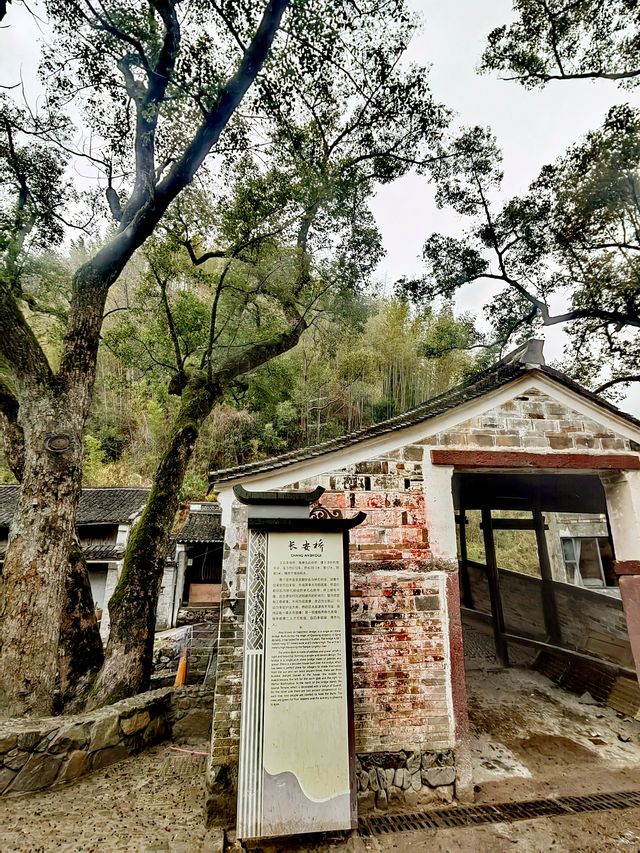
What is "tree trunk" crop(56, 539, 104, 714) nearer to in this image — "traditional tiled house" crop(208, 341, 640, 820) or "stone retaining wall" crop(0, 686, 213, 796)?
"stone retaining wall" crop(0, 686, 213, 796)

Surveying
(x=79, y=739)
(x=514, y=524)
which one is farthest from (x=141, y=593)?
(x=514, y=524)

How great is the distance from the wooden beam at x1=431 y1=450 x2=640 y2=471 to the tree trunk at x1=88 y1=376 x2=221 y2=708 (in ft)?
14.1

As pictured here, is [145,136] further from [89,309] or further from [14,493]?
[14,493]

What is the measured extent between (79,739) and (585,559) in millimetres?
15770

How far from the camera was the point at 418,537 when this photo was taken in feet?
14.8

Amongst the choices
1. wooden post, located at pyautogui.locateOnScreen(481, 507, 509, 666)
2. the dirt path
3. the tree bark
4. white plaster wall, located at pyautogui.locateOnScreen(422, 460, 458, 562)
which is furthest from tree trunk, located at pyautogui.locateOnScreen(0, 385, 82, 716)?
wooden post, located at pyautogui.locateOnScreen(481, 507, 509, 666)

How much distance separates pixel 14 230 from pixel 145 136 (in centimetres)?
278

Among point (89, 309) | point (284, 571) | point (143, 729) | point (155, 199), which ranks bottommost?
point (143, 729)

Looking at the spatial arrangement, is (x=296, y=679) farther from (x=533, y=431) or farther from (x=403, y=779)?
(x=533, y=431)

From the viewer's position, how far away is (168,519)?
6543 millimetres

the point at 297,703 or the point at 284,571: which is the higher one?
the point at 284,571

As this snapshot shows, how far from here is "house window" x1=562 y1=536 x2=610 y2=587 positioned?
14.3m

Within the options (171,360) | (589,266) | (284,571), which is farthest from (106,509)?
(589,266)

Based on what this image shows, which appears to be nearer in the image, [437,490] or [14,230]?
[437,490]
